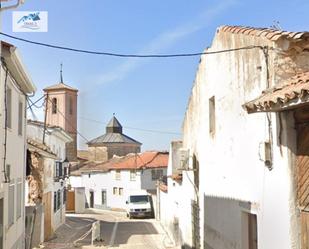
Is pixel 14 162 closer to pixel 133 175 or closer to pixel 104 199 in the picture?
pixel 133 175

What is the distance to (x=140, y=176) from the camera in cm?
4841

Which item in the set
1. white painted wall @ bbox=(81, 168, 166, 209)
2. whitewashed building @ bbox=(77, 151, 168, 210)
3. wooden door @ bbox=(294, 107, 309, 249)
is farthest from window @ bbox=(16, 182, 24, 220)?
white painted wall @ bbox=(81, 168, 166, 209)

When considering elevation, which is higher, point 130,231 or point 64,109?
point 64,109

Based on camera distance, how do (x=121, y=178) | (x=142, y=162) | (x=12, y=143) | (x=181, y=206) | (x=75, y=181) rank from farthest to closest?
(x=75, y=181)
(x=121, y=178)
(x=142, y=162)
(x=181, y=206)
(x=12, y=143)

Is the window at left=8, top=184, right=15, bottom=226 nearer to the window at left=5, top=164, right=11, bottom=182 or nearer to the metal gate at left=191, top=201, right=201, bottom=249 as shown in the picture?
the window at left=5, top=164, right=11, bottom=182

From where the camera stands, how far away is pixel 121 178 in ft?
167

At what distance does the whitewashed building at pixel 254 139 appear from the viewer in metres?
7.38

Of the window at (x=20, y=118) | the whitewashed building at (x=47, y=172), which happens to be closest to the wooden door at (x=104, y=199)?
the whitewashed building at (x=47, y=172)

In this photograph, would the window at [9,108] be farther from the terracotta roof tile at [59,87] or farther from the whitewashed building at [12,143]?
the terracotta roof tile at [59,87]

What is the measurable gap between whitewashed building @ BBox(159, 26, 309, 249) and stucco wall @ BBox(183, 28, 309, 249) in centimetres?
2

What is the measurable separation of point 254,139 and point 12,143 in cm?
669

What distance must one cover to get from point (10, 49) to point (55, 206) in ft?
71.3

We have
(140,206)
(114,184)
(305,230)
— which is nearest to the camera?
(305,230)

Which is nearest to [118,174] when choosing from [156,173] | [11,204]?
[156,173]
